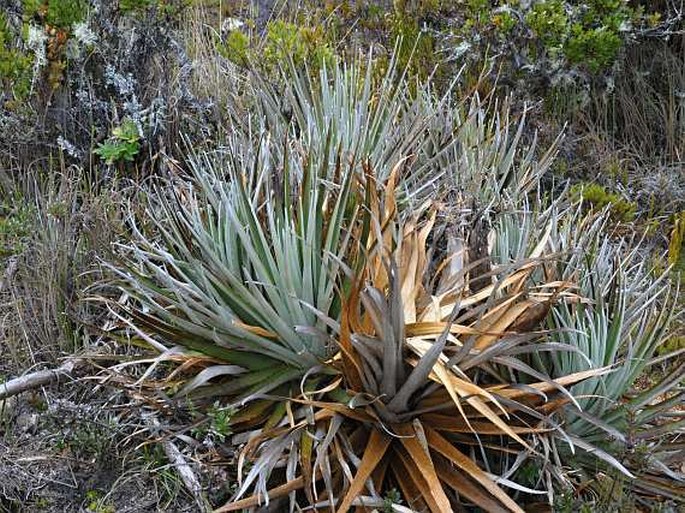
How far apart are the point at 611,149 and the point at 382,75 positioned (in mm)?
1428

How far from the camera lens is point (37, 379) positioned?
10.7 feet

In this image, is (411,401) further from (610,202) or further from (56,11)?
(56,11)

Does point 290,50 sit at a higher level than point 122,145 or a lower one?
higher

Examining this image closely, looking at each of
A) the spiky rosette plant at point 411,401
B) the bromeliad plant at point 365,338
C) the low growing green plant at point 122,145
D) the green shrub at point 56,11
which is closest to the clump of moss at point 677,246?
the bromeliad plant at point 365,338

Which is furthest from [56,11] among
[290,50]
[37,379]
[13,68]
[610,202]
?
[610,202]

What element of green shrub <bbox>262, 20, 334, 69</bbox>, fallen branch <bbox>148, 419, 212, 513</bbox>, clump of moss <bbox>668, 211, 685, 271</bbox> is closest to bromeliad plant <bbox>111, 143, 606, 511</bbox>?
fallen branch <bbox>148, 419, 212, 513</bbox>

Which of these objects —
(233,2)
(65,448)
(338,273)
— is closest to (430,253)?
(338,273)

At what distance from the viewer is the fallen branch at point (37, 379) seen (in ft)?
10.4

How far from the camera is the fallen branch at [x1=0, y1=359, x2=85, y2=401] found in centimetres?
316

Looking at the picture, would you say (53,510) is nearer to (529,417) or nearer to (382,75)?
(529,417)

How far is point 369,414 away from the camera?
2773 mm

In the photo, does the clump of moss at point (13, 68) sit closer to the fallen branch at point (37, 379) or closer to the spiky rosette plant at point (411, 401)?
the fallen branch at point (37, 379)

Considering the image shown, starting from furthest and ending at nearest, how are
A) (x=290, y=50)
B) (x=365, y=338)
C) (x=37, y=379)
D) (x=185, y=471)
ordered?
(x=290, y=50), (x=37, y=379), (x=185, y=471), (x=365, y=338)

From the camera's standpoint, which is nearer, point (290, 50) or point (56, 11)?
point (56, 11)
